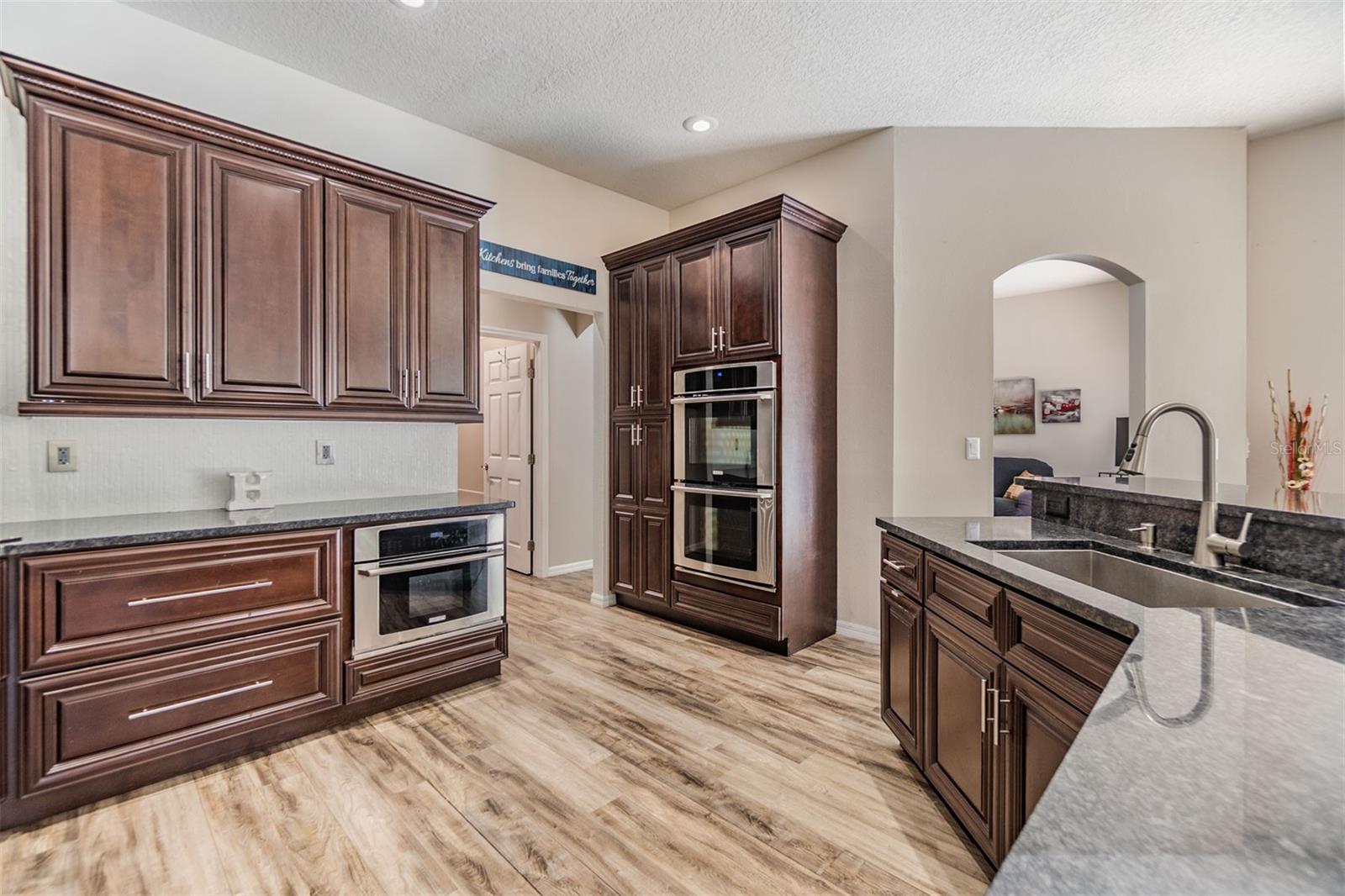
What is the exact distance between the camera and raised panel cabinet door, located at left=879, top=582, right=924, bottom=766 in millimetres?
2064

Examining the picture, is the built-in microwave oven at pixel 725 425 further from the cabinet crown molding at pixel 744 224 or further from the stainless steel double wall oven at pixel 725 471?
the cabinet crown molding at pixel 744 224

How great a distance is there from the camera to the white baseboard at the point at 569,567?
523 centimetres

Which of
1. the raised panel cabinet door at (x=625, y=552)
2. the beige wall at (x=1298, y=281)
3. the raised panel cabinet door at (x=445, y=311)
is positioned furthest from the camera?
the raised panel cabinet door at (x=625, y=552)

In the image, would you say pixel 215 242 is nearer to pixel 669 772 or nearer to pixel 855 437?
pixel 669 772

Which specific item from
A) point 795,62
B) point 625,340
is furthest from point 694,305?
point 795,62

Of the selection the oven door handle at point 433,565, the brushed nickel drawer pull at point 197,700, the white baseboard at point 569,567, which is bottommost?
the white baseboard at point 569,567

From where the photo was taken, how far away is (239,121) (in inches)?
114

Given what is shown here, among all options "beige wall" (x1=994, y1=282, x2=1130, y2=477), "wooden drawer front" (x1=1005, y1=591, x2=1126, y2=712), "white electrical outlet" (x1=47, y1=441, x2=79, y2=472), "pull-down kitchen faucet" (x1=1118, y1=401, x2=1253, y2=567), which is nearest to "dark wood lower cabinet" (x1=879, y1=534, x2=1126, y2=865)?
"wooden drawer front" (x1=1005, y1=591, x2=1126, y2=712)

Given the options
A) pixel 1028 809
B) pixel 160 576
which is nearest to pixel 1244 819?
pixel 1028 809

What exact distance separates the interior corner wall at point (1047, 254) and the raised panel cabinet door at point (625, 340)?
67.0 inches

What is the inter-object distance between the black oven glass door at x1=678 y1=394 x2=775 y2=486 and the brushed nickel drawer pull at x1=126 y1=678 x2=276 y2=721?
2.37 m

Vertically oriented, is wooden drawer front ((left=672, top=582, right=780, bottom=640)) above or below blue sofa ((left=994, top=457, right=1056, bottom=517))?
below

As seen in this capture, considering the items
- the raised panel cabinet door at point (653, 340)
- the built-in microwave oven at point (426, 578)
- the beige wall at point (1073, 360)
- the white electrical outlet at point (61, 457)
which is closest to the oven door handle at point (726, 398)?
the raised panel cabinet door at point (653, 340)

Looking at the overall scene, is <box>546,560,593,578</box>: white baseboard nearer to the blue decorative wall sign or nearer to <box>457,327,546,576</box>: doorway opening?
<box>457,327,546,576</box>: doorway opening
